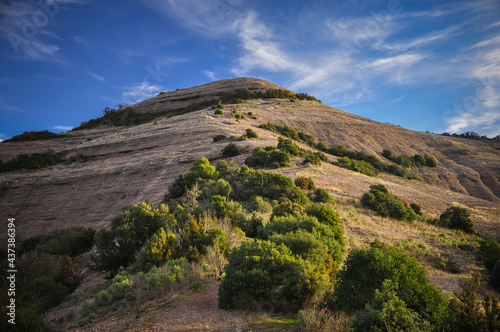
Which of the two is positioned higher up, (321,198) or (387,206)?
(321,198)

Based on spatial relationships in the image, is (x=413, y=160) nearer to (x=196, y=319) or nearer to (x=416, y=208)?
(x=416, y=208)

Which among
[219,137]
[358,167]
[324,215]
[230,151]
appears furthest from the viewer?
[219,137]

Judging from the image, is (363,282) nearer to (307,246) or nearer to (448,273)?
(307,246)

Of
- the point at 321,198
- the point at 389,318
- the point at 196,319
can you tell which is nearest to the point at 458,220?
the point at 321,198

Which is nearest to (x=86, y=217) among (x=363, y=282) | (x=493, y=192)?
(x=363, y=282)

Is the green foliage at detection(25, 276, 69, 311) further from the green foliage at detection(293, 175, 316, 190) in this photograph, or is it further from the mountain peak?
the mountain peak

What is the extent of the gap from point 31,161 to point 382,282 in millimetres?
39825

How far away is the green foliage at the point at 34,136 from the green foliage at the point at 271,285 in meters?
52.5

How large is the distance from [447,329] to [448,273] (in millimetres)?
9170

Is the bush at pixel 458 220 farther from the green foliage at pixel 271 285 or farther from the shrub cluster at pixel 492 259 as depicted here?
the green foliage at pixel 271 285

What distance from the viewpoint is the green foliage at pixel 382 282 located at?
13.6 feet

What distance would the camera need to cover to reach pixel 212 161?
25.1 m

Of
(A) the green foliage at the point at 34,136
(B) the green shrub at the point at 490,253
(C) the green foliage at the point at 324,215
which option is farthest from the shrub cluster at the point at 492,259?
(A) the green foliage at the point at 34,136

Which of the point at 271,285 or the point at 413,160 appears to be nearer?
the point at 271,285
